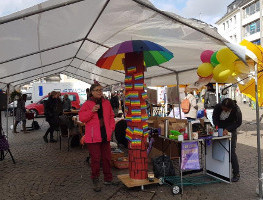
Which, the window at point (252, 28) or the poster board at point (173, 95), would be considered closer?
the poster board at point (173, 95)

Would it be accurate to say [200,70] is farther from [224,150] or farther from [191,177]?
[191,177]

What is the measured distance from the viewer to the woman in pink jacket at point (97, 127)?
4660 mm

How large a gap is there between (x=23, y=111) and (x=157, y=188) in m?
9.47

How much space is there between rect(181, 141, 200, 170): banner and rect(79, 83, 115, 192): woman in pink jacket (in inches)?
52.7

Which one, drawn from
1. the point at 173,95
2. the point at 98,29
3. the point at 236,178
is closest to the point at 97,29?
the point at 98,29

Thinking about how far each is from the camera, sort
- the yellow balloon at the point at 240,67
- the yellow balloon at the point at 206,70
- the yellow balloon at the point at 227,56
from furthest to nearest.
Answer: the yellow balloon at the point at 206,70 → the yellow balloon at the point at 227,56 → the yellow balloon at the point at 240,67

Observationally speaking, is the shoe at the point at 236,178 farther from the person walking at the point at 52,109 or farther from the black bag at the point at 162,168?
the person walking at the point at 52,109

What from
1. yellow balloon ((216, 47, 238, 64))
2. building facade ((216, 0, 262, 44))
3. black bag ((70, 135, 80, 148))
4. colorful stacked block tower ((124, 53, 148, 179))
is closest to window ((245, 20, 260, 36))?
building facade ((216, 0, 262, 44))

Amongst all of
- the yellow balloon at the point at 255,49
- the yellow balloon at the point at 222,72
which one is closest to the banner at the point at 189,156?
the yellow balloon at the point at 222,72

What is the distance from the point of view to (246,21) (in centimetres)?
4609

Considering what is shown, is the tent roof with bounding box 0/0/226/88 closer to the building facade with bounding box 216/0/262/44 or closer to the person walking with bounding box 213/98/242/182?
the person walking with bounding box 213/98/242/182

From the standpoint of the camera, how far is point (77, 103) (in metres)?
21.6

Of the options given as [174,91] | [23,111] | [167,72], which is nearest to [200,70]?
[167,72]

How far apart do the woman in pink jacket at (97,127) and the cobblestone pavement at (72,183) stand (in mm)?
498
